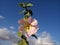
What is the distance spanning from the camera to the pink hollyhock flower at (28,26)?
111 cm

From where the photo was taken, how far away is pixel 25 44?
1113mm

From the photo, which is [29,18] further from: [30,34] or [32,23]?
[30,34]

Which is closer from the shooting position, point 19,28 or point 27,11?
point 19,28

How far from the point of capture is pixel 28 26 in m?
1.20

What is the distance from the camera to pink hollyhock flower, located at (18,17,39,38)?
3.63 feet

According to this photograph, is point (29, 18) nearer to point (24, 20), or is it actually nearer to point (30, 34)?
point (24, 20)

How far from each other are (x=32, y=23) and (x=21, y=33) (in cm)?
15

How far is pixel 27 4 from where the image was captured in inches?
49.3

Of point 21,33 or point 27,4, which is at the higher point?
point 27,4

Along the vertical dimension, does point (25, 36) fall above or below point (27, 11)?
below

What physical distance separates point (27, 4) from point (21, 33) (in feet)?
1.13

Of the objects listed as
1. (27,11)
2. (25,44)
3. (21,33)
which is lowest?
(25,44)

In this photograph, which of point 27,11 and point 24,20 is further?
point 27,11

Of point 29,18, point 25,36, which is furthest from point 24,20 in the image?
point 25,36
